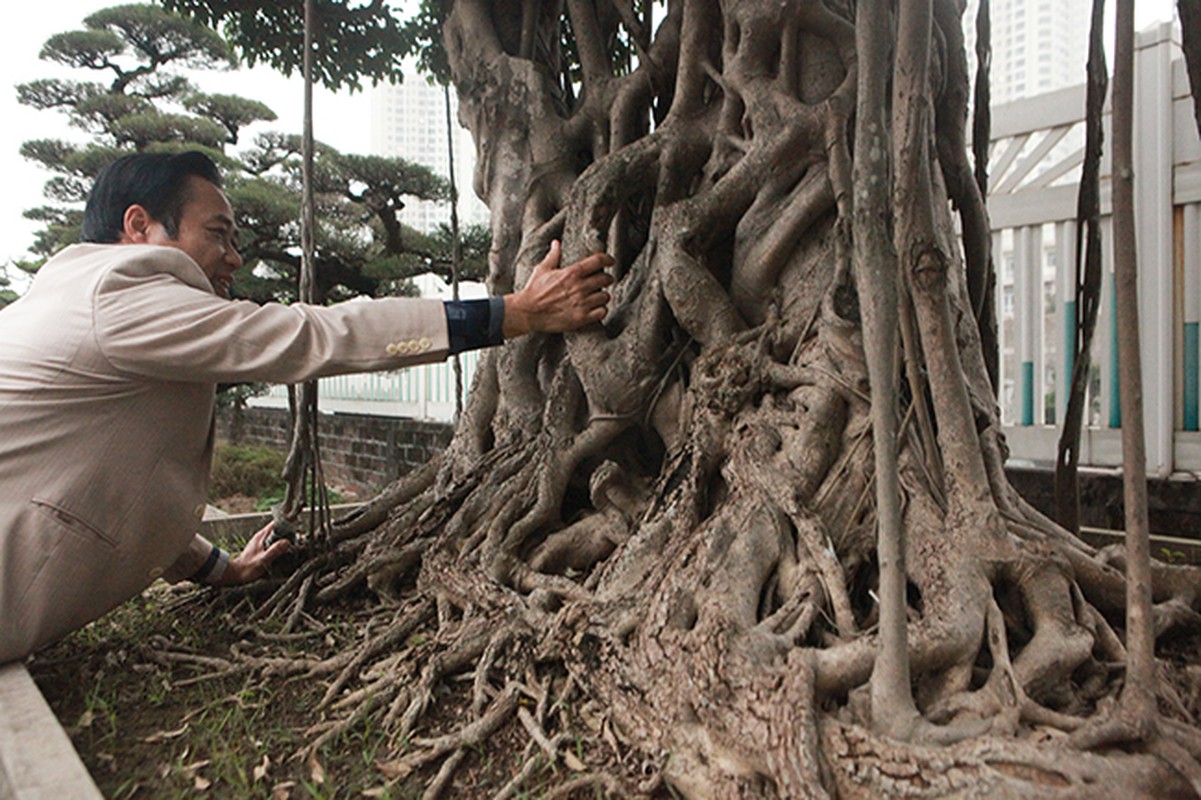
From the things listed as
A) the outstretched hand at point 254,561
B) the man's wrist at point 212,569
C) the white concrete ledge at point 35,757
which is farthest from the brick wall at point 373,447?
the white concrete ledge at point 35,757

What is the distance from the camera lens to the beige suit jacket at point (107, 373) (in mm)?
1687

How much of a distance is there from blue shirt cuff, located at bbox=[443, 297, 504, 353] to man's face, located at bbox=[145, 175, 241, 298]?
0.70 metres

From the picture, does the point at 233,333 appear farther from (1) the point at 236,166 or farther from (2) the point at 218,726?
(1) the point at 236,166

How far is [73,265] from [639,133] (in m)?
1.75

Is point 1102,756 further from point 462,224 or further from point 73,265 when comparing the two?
point 462,224

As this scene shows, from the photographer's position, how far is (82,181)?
7773mm

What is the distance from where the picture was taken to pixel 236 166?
8195mm

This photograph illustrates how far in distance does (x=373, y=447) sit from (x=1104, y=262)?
6.37 metres

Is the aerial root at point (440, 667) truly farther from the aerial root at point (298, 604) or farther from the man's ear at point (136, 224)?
the man's ear at point (136, 224)

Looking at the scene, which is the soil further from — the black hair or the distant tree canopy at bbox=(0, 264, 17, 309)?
the distant tree canopy at bbox=(0, 264, 17, 309)

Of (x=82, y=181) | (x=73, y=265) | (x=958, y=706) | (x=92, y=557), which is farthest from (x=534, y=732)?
(x=82, y=181)

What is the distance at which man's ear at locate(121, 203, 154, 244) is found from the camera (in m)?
1.97

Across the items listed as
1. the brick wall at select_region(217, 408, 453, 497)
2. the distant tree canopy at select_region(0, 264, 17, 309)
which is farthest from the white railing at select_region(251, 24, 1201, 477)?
the distant tree canopy at select_region(0, 264, 17, 309)

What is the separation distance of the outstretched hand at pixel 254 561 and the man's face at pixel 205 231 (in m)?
0.92
